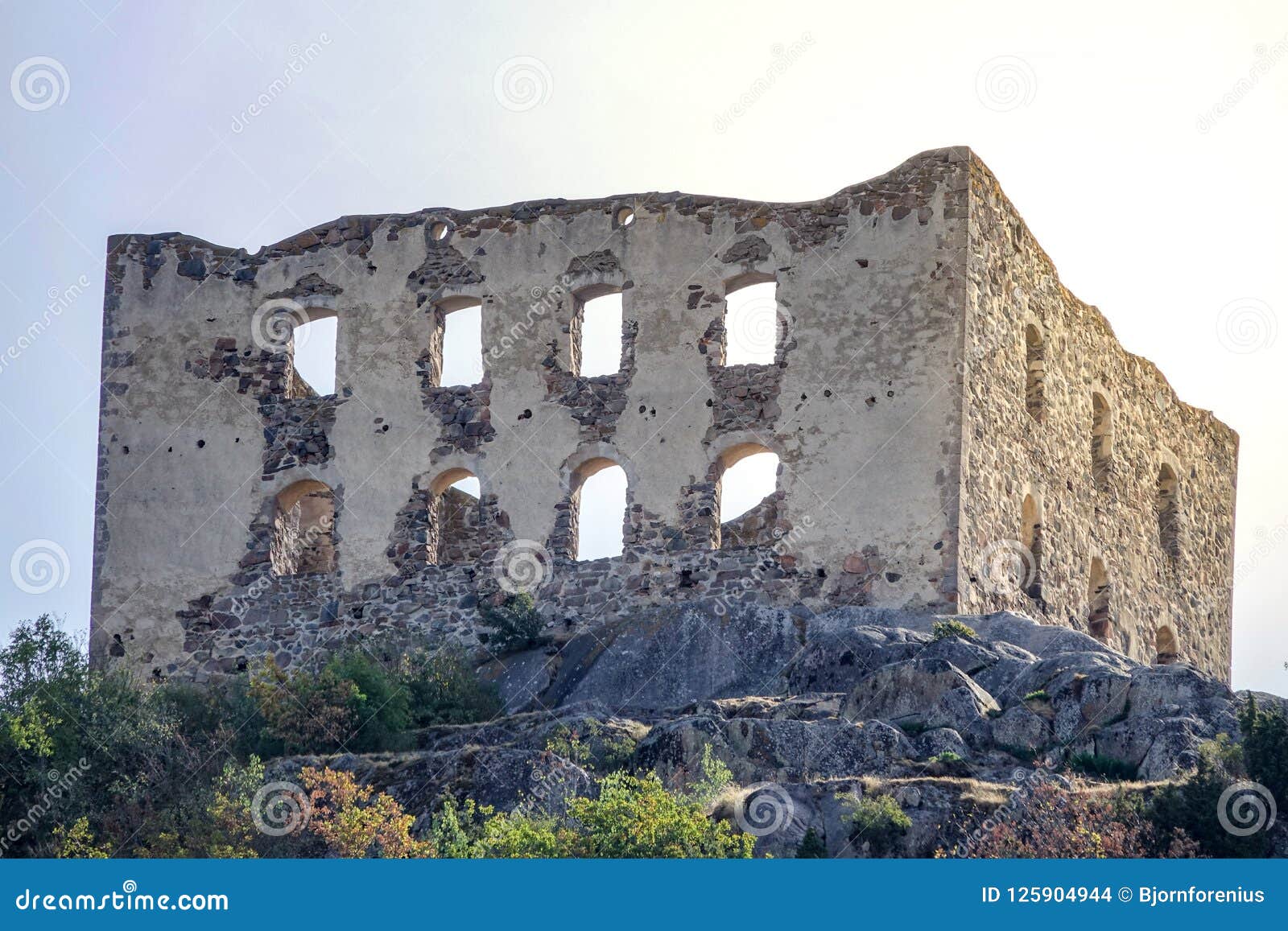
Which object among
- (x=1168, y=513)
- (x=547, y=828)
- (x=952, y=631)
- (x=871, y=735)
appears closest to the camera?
(x=547, y=828)

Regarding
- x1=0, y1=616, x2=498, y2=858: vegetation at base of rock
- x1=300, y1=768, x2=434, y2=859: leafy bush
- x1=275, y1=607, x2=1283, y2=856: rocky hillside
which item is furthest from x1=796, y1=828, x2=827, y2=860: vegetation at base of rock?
x1=0, y1=616, x2=498, y2=858: vegetation at base of rock

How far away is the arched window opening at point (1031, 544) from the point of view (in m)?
30.6

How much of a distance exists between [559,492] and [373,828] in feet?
36.7

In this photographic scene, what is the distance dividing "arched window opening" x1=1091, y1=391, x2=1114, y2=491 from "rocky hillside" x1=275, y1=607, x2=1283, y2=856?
8.42m

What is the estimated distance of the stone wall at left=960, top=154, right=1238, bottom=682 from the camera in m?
29.8

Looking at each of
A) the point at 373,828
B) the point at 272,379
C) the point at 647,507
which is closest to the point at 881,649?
the point at 647,507

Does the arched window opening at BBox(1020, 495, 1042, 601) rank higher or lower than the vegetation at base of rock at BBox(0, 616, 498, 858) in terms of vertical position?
higher

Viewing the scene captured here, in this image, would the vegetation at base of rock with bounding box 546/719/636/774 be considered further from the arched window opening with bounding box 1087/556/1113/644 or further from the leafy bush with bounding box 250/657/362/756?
the arched window opening with bounding box 1087/556/1113/644

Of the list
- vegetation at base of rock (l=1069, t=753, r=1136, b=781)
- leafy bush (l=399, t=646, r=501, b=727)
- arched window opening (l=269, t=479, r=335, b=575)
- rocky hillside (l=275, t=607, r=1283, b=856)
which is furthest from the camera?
arched window opening (l=269, t=479, r=335, b=575)

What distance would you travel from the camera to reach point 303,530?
3356 cm

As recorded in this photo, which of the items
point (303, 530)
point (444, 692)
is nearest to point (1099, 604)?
point (444, 692)

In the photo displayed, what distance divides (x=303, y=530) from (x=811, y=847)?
16.3 m

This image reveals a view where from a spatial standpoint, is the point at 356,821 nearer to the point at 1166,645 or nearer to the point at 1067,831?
the point at 1067,831

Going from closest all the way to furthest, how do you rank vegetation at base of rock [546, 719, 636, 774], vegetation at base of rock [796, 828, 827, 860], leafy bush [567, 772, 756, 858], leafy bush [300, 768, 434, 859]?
leafy bush [567, 772, 756, 858] < vegetation at base of rock [796, 828, 827, 860] < leafy bush [300, 768, 434, 859] < vegetation at base of rock [546, 719, 636, 774]
